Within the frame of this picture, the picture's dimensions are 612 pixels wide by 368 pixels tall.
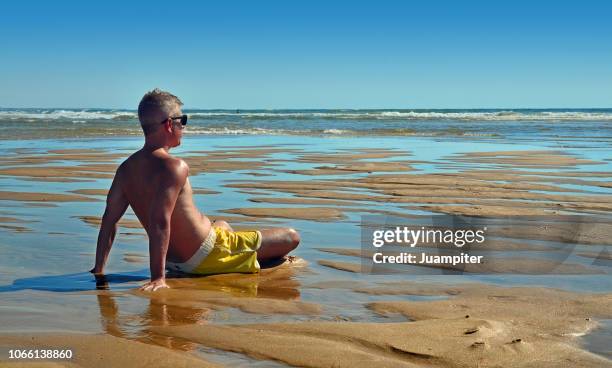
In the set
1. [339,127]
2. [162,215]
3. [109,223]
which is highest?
[162,215]

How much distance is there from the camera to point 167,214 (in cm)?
→ 471

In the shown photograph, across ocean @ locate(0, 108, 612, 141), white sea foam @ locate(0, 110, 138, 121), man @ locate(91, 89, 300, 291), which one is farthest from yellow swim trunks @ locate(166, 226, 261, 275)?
white sea foam @ locate(0, 110, 138, 121)

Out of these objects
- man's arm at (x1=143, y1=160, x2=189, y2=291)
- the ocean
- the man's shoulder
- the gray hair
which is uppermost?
the gray hair

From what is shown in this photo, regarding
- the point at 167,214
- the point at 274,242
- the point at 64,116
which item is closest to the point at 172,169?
the point at 167,214

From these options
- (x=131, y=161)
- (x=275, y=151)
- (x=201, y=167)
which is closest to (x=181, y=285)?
(x=131, y=161)

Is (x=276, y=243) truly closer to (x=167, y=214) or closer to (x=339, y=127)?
(x=167, y=214)

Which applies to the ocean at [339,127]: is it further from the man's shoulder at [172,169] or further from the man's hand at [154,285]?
the man's hand at [154,285]

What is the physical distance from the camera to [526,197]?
911 centimetres

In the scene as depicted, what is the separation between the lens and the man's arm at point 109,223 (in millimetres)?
5078

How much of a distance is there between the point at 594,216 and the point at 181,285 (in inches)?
178

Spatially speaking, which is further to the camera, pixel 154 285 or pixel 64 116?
pixel 64 116

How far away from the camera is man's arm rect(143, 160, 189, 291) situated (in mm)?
4598

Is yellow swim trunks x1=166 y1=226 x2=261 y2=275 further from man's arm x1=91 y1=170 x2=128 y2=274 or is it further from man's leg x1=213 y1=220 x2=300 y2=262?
man's arm x1=91 y1=170 x2=128 y2=274

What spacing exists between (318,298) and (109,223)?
1.55 meters
